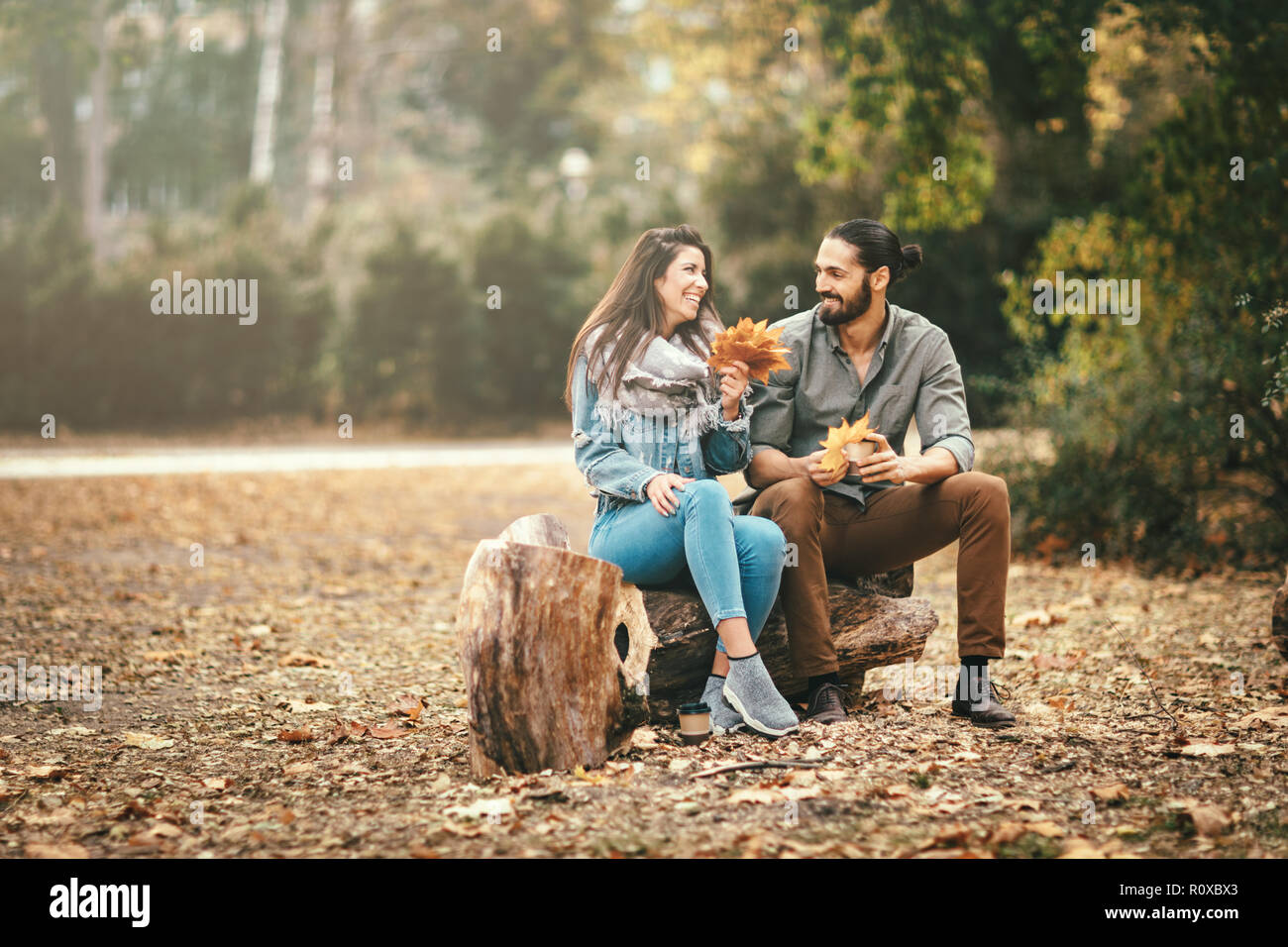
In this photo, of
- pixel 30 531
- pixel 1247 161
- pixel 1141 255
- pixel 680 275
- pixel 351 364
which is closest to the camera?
pixel 680 275

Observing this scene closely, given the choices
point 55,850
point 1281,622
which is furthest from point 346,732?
point 1281,622

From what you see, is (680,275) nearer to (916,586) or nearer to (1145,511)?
(916,586)

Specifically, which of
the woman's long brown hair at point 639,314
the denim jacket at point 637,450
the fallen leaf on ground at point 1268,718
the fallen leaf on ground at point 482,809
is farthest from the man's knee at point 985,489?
the fallen leaf on ground at point 482,809

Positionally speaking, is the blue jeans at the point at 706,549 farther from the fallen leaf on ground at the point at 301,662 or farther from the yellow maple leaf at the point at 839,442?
the fallen leaf on ground at the point at 301,662

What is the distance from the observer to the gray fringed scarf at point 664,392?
13.5ft

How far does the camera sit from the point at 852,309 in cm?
441

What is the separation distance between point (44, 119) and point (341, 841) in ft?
105

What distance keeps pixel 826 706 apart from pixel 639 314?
1.51 metres

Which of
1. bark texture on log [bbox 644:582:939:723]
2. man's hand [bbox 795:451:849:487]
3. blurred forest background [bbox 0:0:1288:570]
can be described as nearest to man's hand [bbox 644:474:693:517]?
bark texture on log [bbox 644:582:939:723]

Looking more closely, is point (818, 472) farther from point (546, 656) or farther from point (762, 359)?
point (546, 656)

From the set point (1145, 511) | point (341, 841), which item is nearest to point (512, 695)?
point (341, 841)

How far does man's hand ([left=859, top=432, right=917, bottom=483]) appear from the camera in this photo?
13.5 ft

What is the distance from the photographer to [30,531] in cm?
942

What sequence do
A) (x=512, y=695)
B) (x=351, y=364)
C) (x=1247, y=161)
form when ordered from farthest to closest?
(x=351, y=364) < (x=1247, y=161) < (x=512, y=695)
